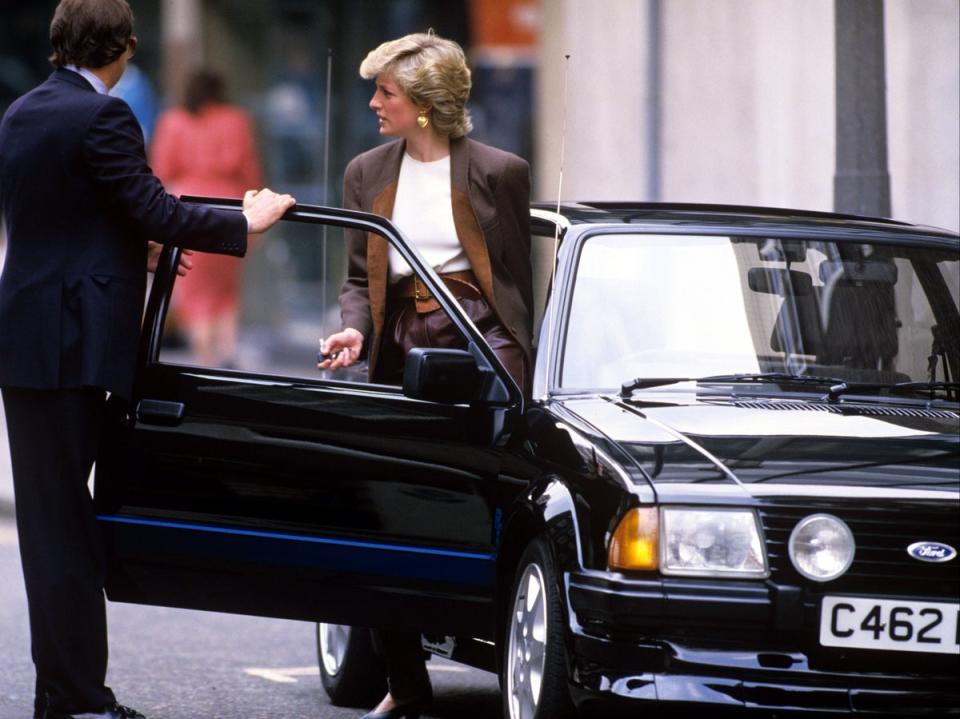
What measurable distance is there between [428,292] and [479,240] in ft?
0.68

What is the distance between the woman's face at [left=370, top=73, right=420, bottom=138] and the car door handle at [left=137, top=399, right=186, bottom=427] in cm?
103

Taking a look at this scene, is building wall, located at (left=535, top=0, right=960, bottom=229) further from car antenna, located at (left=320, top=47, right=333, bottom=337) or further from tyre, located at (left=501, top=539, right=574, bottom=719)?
tyre, located at (left=501, top=539, right=574, bottom=719)

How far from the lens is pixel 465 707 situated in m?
6.94

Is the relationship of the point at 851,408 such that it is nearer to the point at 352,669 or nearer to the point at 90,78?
the point at 352,669

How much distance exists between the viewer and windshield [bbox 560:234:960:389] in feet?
19.1

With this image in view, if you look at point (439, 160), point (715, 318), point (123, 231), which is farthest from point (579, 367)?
point (123, 231)

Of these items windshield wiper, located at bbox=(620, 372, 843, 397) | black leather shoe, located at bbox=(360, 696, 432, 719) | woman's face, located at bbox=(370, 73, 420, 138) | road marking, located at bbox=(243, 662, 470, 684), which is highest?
woman's face, located at bbox=(370, 73, 420, 138)

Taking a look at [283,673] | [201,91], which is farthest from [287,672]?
[201,91]

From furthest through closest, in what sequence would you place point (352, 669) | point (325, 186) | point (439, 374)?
point (352, 669), point (325, 186), point (439, 374)

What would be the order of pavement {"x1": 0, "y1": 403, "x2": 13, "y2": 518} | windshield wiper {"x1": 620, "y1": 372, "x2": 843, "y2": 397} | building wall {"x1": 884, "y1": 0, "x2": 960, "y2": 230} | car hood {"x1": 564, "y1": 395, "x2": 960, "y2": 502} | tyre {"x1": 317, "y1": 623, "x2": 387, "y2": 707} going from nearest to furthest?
car hood {"x1": 564, "y1": 395, "x2": 960, "y2": 502}, windshield wiper {"x1": 620, "y1": 372, "x2": 843, "y2": 397}, tyre {"x1": 317, "y1": 623, "x2": 387, "y2": 707}, building wall {"x1": 884, "y1": 0, "x2": 960, "y2": 230}, pavement {"x1": 0, "y1": 403, "x2": 13, "y2": 518}

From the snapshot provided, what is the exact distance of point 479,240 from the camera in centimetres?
609

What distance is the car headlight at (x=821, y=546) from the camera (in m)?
4.74

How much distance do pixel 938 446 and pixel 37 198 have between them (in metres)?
2.43

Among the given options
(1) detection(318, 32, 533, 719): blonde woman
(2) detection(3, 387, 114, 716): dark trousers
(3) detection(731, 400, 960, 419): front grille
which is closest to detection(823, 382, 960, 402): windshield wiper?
(3) detection(731, 400, 960, 419): front grille
